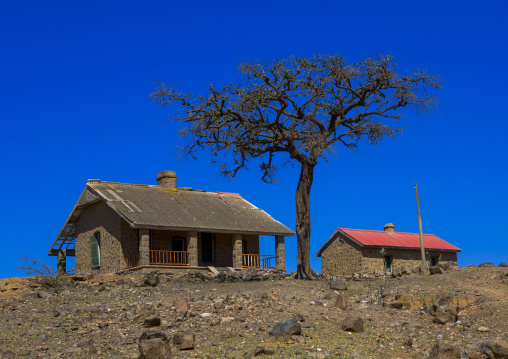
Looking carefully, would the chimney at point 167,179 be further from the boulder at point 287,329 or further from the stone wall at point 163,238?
the boulder at point 287,329

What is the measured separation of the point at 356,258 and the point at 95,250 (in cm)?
1416

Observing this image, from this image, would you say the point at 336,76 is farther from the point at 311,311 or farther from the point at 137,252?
the point at 137,252

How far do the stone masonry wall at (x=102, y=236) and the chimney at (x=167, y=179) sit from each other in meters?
3.84

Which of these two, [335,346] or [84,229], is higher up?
[84,229]

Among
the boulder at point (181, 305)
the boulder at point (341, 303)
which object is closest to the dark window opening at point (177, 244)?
the boulder at point (181, 305)

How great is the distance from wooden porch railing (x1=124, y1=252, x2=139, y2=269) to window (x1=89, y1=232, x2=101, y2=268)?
107 inches

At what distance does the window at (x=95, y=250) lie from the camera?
109 ft

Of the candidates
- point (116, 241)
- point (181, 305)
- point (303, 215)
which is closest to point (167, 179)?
point (116, 241)

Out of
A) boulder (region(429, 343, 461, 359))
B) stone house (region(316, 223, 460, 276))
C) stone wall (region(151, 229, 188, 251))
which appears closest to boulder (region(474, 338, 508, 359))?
boulder (region(429, 343, 461, 359))

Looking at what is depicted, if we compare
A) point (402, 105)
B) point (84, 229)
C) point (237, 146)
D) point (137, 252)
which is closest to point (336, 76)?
point (402, 105)

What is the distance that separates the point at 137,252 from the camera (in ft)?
101

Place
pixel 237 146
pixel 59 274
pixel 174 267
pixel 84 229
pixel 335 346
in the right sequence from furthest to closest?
pixel 84 229
pixel 174 267
pixel 237 146
pixel 59 274
pixel 335 346

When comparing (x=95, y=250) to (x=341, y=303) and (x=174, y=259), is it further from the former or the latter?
(x=341, y=303)

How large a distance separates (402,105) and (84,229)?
734 inches
